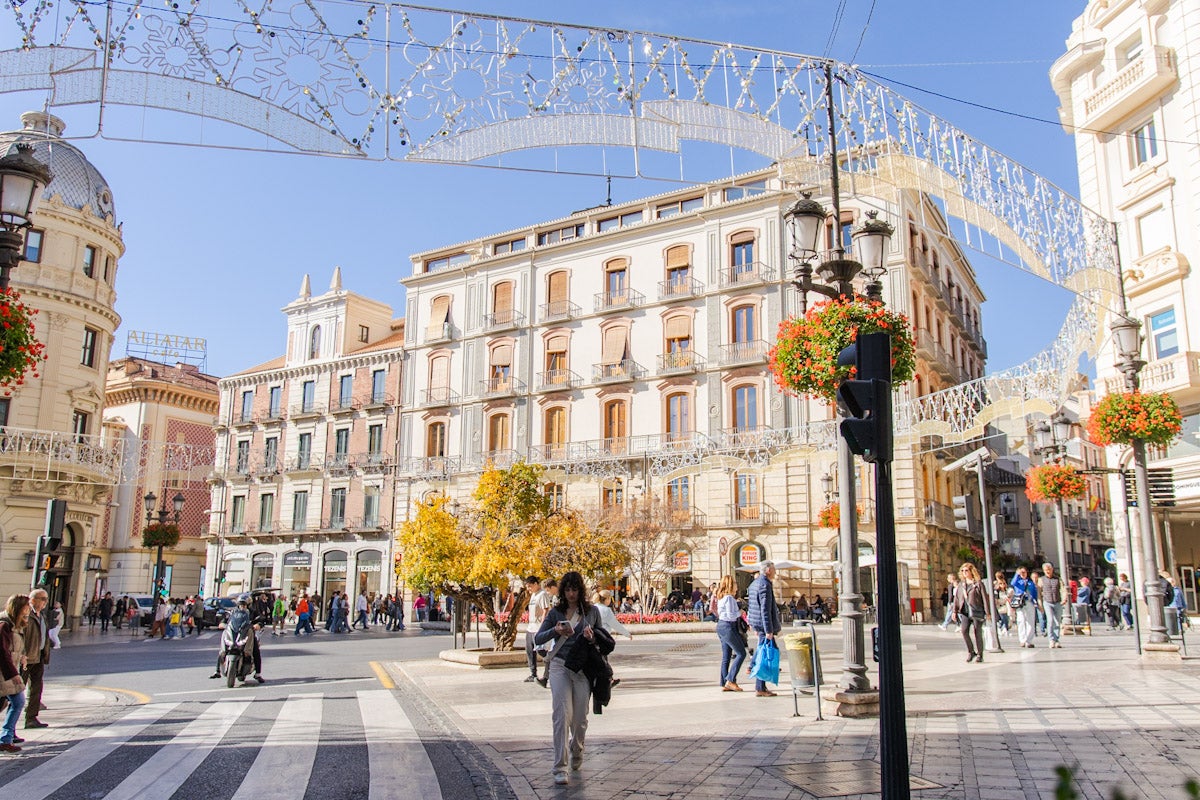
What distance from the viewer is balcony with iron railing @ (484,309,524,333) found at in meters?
43.5

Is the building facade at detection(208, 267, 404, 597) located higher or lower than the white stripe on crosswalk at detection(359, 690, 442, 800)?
higher

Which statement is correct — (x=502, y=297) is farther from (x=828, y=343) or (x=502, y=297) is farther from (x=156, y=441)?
(x=828, y=343)

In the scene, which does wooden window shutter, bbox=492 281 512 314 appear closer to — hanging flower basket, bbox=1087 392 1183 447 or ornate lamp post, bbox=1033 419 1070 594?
ornate lamp post, bbox=1033 419 1070 594

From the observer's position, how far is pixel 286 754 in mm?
8008

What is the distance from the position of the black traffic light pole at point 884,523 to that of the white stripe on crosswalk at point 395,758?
3370 millimetres

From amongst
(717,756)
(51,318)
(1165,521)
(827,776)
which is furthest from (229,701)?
(1165,521)

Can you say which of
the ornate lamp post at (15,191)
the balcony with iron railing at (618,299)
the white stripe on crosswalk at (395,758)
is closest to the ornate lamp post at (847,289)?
the white stripe on crosswalk at (395,758)

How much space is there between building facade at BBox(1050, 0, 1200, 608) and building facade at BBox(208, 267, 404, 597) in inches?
1273

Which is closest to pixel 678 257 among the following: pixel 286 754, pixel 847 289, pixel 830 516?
pixel 830 516

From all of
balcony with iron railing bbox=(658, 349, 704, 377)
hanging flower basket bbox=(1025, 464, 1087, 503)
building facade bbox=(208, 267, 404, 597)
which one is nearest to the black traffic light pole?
hanging flower basket bbox=(1025, 464, 1087, 503)

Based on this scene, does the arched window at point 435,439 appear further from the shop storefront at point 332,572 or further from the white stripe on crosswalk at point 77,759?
Answer: the white stripe on crosswalk at point 77,759

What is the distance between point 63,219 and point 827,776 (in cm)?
3226

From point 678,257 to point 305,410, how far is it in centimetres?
2243

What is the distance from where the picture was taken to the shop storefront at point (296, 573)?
156 ft
